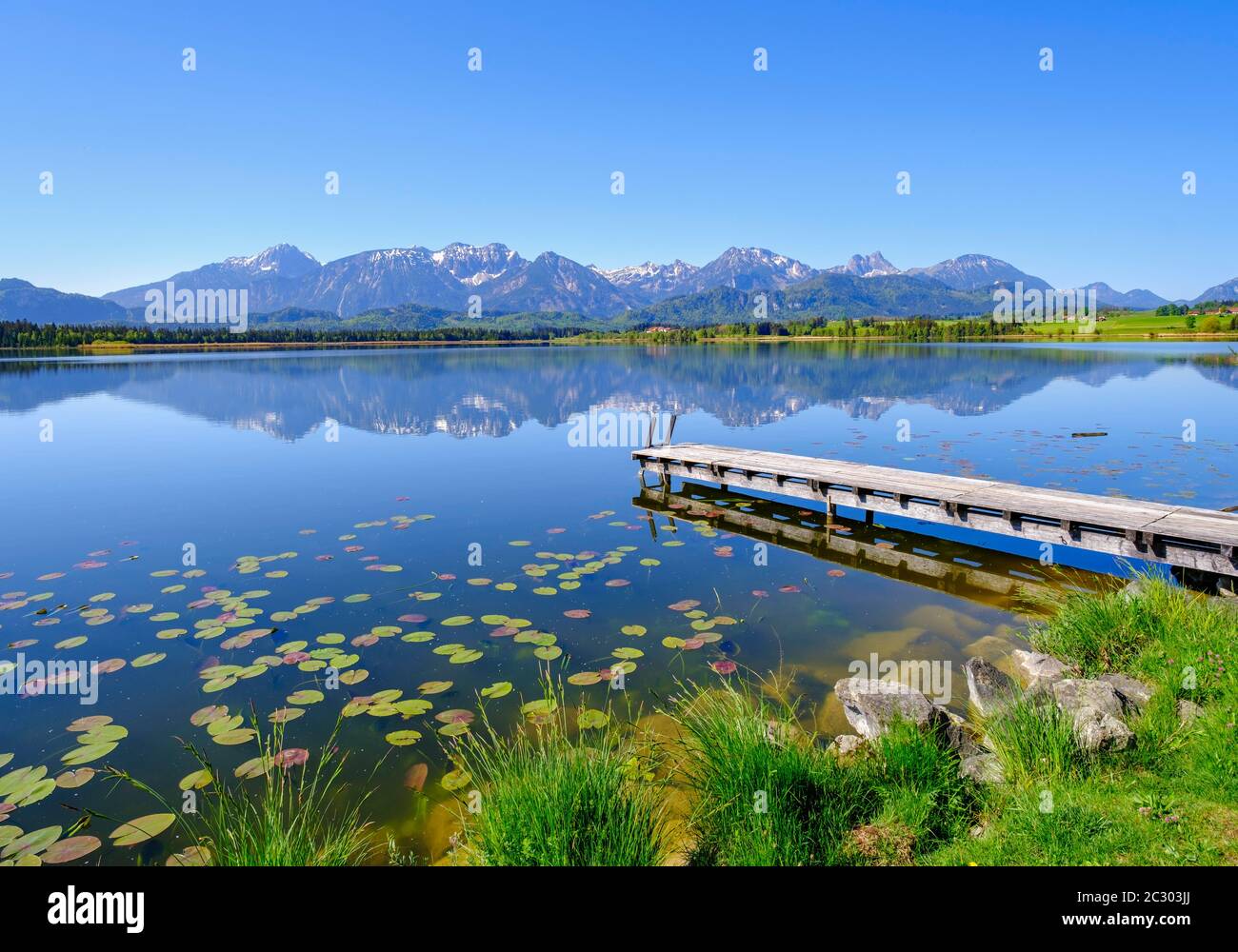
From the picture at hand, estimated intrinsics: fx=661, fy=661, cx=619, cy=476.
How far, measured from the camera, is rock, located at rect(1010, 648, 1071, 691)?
7.44m

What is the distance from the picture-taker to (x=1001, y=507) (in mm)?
13039

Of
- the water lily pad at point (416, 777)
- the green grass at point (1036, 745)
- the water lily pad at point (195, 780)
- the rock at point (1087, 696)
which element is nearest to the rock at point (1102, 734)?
the green grass at point (1036, 745)

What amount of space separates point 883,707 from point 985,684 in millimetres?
1916

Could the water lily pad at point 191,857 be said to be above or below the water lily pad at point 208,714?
below

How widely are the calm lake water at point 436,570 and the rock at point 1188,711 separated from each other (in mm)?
2451

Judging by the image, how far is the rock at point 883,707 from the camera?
A: 6.21 meters

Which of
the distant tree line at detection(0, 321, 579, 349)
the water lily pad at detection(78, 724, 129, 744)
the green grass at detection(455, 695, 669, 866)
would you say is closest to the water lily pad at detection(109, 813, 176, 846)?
the water lily pad at detection(78, 724, 129, 744)

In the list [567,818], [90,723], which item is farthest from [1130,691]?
[90,723]

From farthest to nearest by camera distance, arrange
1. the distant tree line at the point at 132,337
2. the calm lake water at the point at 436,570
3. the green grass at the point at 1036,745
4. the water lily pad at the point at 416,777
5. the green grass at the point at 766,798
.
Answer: the distant tree line at the point at 132,337 < the calm lake water at the point at 436,570 < the water lily pad at the point at 416,777 < the green grass at the point at 1036,745 < the green grass at the point at 766,798

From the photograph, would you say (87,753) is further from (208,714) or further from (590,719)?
(590,719)

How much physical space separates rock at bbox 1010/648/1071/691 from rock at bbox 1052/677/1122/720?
0.68 ft

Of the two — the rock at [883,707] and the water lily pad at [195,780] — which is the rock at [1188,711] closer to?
the rock at [883,707]

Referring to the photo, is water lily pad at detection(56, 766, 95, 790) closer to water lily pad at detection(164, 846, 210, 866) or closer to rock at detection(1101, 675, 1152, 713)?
water lily pad at detection(164, 846, 210, 866)
